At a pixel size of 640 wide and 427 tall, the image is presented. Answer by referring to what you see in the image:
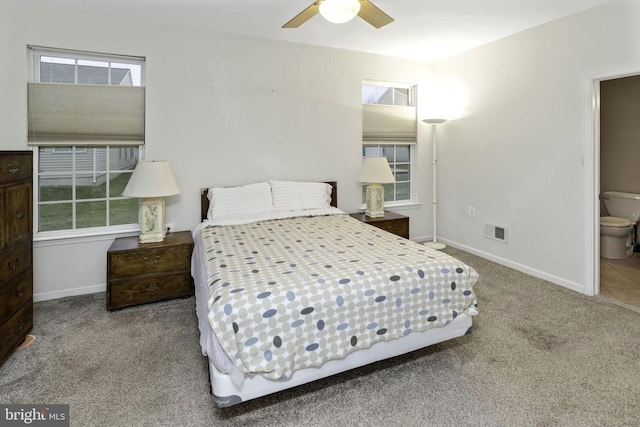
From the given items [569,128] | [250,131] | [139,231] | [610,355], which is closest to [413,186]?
[569,128]

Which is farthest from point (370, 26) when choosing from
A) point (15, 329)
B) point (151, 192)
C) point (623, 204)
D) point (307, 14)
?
point (623, 204)

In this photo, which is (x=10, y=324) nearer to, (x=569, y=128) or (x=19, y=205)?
(x=19, y=205)

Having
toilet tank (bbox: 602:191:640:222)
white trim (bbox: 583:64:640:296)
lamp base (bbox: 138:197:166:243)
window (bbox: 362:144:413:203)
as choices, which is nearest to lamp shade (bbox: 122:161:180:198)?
lamp base (bbox: 138:197:166:243)

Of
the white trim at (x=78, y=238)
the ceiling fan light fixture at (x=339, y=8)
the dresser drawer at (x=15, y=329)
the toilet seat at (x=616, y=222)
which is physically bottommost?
the dresser drawer at (x=15, y=329)

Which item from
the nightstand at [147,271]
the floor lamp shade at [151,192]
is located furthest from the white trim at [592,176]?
the floor lamp shade at [151,192]

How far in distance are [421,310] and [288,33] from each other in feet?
10.0

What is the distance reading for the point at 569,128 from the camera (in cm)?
326

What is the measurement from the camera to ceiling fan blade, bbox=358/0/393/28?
2.26 metres

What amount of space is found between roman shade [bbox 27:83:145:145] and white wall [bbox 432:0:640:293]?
147 inches

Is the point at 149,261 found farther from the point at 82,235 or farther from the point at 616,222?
the point at 616,222

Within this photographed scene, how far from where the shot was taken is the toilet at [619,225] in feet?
13.6

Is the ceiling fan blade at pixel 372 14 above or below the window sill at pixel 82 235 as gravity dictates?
above

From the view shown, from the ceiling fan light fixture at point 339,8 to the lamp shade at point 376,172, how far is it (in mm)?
2030

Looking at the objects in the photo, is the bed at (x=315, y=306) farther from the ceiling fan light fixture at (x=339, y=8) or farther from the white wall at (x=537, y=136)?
the white wall at (x=537, y=136)
